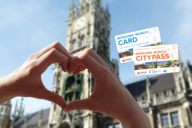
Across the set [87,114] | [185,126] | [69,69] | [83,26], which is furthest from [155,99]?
[69,69]

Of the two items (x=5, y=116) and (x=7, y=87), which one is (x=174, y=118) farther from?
(x=5, y=116)

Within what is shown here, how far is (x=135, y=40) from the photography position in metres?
6.23

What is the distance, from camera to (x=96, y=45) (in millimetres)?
38812

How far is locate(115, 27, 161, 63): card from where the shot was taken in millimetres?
6184

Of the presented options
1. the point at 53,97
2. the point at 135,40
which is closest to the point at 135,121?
the point at 53,97

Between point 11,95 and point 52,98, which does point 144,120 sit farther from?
point 11,95

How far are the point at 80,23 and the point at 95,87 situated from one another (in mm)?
42115

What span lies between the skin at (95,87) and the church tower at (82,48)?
28.9 m

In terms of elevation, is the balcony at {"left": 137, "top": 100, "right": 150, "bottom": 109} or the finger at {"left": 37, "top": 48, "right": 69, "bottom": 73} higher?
the balcony at {"left": 137, "top": 100, "right": 150, "bottom": 109}

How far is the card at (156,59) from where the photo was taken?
5734 millimetres

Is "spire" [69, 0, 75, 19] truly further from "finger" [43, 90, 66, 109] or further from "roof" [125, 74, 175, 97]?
"finger" [43, 90, 66, 109]

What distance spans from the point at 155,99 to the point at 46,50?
2921 cm

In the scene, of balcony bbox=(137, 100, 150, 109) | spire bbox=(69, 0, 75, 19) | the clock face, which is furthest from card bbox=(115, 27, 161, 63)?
spire bbox=(69, 0, 75, 19)

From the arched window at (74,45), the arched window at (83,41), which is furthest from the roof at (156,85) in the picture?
the arched window at (74,45)
